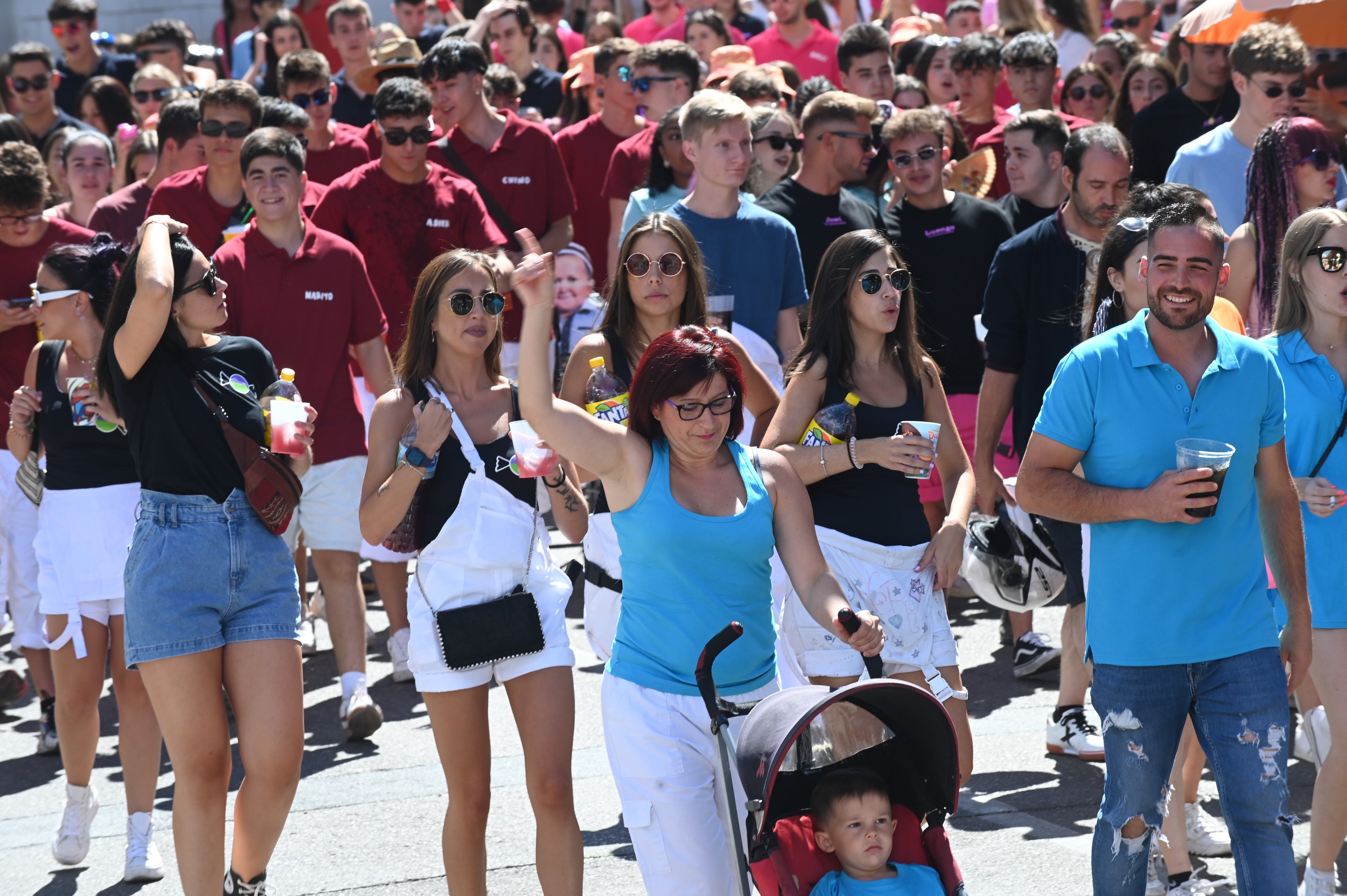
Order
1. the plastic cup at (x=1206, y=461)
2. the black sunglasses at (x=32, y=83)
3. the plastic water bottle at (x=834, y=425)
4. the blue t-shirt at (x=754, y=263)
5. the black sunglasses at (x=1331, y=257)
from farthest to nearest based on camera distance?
the black sunglasses at (x=32, y=83) < the blue t-shirt at (x=754, y=263) < the plastic water bottle at (x=834, y=425) < the black sunglasses at (x=1331, y=257) < the plastic cup at (x=1206, y=461)

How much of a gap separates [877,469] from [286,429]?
6.25ft

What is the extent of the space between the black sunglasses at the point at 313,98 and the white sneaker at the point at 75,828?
16.3 feet

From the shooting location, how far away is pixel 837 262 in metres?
5.12

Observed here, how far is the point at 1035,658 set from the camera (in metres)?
7.16

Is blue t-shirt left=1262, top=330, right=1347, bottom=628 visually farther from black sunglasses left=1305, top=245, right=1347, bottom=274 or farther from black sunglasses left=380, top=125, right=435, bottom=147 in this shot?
black sunglasses left=380, top=125, right=435, bottom=147

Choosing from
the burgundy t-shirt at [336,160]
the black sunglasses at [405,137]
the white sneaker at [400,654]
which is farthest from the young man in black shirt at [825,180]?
the burgundy t-shirt at [336,160]

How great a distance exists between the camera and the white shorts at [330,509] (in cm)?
698

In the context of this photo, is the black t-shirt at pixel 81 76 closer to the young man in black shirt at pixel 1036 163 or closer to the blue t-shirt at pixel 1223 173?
the young man in black shirt at pixel 1036 163

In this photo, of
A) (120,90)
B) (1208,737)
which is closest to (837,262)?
(1208,737)

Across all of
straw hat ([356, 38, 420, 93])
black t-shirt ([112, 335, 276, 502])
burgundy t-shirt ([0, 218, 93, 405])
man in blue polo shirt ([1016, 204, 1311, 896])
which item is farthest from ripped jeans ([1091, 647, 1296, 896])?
straw hat ([356, 38, 420, 93])

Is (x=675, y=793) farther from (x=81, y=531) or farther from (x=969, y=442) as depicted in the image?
(x=969, y=442)

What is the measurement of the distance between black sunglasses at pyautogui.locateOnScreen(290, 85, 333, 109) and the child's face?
6929mm

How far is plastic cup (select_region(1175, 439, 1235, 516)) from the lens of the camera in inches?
152

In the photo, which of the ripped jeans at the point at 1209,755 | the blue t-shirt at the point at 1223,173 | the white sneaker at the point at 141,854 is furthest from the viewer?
the blue t-shirt at the point at 1223,173
